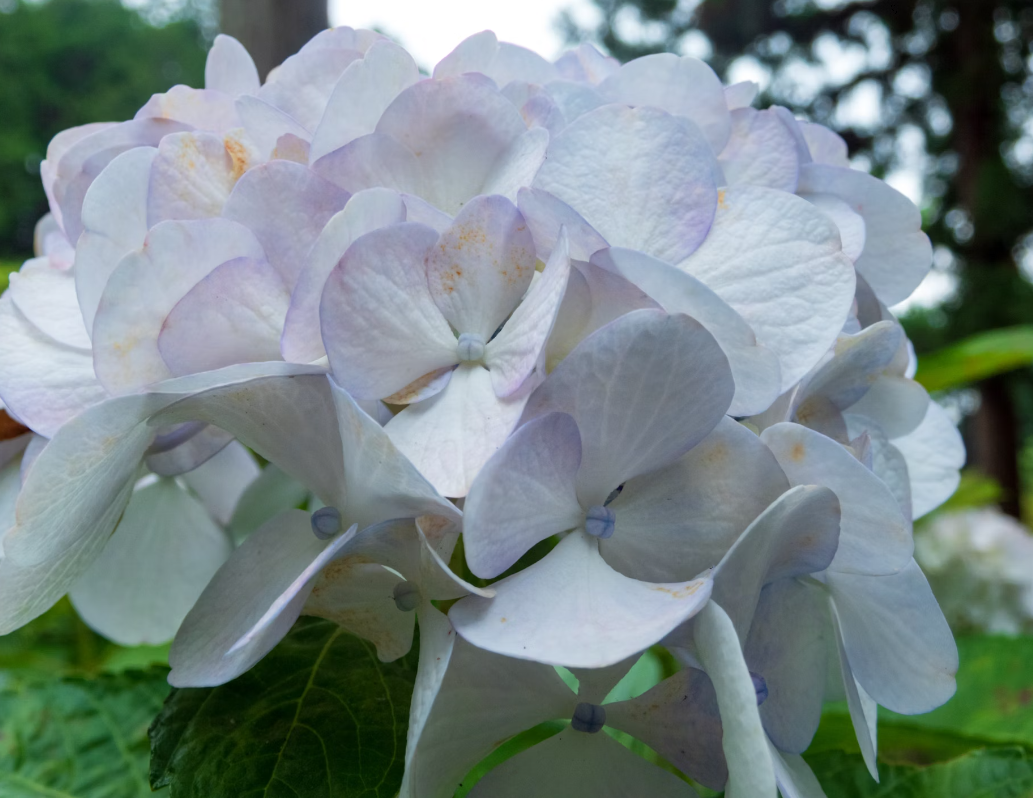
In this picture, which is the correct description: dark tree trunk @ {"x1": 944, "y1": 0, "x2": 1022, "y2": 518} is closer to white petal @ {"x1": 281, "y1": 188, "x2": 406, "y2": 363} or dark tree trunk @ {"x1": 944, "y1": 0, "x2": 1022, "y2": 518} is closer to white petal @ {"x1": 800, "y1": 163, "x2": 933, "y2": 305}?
white petal @ {"x1": 800, "y1": 163, "x2": 933, "y2": 305}

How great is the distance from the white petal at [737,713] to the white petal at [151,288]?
203 mm

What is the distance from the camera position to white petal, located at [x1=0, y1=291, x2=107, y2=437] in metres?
0.34

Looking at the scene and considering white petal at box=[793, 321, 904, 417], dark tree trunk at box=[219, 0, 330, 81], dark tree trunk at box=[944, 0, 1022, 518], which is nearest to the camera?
white petal at box=[793, 321, 904, 417]

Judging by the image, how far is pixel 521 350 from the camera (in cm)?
29

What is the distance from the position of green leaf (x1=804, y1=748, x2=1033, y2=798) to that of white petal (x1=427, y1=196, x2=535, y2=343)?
306 mm

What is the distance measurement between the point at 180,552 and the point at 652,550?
0.28m

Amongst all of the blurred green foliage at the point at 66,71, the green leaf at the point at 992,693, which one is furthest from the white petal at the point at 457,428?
the blurred green foliage at the point at 66,71

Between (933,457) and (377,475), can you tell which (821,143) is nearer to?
(933,457)

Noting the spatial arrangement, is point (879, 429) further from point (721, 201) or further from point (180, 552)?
point (180, 552)

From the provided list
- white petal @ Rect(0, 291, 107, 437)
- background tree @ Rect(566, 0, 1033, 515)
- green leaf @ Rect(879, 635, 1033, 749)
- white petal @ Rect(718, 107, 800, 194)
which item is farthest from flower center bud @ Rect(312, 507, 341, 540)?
background tree @ Rect(566, 0, 1033, 515)

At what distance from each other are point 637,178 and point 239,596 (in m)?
0.21

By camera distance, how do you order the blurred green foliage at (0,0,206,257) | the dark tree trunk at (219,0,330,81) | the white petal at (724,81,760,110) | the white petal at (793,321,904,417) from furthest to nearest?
the blurred green foliage at (0,0,206,257)
the dark tree trunk at (219,0,330,81)
the white petal at (724,81,760,110)
the white petal at (793,321,904,417)

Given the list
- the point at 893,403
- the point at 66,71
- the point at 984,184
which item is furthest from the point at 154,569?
the point at 66,71

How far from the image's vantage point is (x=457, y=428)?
0.94 feet
